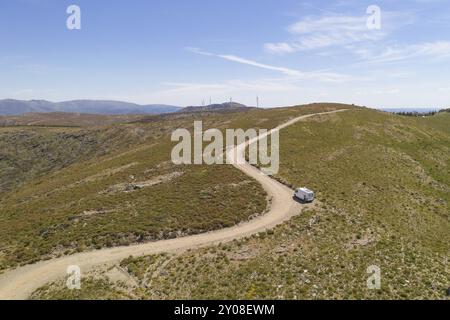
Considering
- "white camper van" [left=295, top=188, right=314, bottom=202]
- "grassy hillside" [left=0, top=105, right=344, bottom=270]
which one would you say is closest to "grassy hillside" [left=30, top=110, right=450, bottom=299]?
"white camper van" [left=295, top=188, right=314, bottom=202]

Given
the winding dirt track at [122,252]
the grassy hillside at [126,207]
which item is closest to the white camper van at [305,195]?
the winding dirt track at [122,252]

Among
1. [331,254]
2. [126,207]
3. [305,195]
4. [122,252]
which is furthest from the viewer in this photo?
[126,207]

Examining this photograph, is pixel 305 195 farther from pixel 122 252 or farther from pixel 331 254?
pixel 122 252

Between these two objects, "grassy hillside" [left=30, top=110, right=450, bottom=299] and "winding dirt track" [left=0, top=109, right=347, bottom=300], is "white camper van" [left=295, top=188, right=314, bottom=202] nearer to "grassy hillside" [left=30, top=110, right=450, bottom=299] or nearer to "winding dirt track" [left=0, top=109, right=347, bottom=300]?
"winding dirt track" [left=0, top=109, right=347, bottom=300]

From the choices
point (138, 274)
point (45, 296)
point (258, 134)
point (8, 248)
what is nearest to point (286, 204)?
point (138, 274)

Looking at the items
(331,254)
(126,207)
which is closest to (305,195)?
(331,254)
